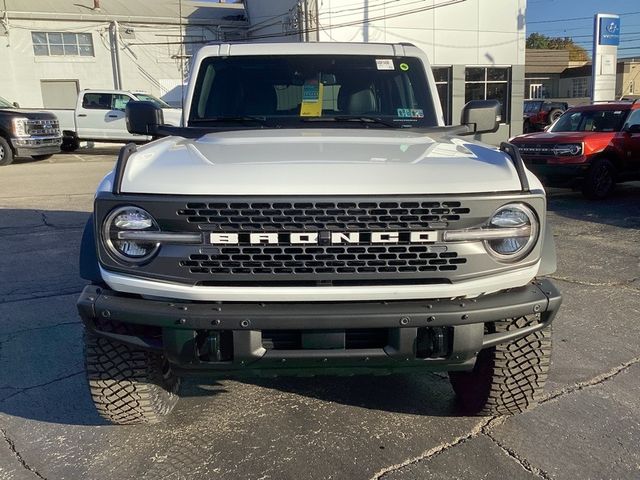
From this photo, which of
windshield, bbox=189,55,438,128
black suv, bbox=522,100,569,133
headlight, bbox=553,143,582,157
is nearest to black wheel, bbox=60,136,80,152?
headlight, bbox=553,143,582,157

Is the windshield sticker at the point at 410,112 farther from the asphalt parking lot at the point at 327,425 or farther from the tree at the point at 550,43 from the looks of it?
the tree at the point at 550,43

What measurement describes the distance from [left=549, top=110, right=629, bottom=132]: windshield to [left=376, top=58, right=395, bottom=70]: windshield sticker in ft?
26.5

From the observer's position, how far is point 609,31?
62.8ft

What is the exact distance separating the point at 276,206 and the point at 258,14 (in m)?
28.4

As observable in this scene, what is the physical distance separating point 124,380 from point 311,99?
2.14 metres

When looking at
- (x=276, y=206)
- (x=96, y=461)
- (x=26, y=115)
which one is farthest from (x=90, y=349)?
(x=26, y=115)

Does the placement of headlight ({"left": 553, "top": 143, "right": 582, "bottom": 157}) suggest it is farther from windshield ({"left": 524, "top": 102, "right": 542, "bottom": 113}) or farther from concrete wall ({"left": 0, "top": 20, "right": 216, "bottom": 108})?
concrete wall ({"left": 0, "top": 20, "right": 216, "bottom": 108})

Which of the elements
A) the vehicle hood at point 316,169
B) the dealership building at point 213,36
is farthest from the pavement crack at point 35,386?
the dealership building at point 213,36

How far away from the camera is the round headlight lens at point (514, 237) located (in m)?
2.48

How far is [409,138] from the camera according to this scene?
11.0 ft

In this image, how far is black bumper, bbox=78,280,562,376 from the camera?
2320 mm

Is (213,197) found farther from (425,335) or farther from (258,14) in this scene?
(258,14)

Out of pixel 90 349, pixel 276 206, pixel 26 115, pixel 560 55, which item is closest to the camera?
pixel 276 206

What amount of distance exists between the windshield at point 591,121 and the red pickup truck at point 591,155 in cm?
2
